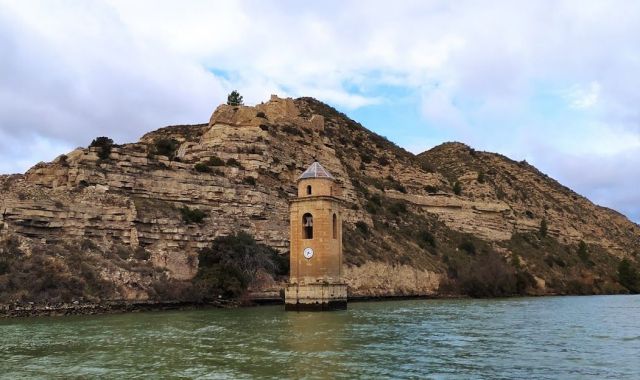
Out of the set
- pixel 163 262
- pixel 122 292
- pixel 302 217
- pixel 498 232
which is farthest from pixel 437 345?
pixel 498 232

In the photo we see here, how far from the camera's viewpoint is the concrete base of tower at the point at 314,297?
35.0 meters

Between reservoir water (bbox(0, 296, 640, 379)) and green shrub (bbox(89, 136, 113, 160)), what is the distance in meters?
17.4

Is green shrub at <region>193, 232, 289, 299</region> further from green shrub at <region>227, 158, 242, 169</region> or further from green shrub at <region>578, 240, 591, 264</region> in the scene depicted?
green shrub at <region>578, 240, 591, 264</region>

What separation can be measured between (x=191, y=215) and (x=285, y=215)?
959 centimetres

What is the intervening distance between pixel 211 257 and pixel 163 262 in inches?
136

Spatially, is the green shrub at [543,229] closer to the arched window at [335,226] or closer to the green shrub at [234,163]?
the green shrub at [234,163]

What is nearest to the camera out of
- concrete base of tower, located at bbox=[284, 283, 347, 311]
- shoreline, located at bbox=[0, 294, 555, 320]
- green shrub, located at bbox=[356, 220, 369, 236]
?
shoreline, located at bbox=[0, 294, 555, 320]

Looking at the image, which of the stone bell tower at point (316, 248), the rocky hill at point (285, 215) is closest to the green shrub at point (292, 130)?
the rocky hill at point (285, 215)

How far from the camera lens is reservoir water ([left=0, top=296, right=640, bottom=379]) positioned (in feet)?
50.9

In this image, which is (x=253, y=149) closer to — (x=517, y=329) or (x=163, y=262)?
(x=163, y=262)

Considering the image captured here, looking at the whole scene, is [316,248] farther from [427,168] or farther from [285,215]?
[427,168]

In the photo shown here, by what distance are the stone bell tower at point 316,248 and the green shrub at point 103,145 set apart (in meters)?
17.0

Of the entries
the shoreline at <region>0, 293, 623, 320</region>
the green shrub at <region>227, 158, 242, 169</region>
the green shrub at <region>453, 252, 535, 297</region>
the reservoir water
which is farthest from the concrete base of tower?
the green shrub at <region>453, 252, 535, 297</region>

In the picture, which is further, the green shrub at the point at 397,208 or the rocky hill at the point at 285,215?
the green shrub at the point at 397,208
